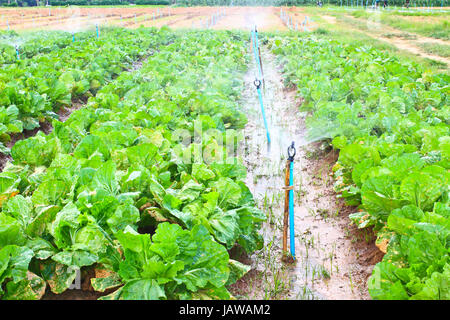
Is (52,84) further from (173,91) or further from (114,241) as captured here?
(114,241)

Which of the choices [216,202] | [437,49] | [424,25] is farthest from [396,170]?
[424,25]

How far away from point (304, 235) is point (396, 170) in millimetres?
1224

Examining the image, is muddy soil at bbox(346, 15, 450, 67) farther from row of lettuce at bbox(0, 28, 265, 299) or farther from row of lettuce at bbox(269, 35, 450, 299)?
row of lettuce at bbox(0, 28, 265, 299)

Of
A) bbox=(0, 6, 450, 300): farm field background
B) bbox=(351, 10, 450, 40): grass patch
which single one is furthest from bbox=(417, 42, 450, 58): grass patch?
bbox=(0, 6, 450, 300): farm field background

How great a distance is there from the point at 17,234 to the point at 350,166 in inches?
127

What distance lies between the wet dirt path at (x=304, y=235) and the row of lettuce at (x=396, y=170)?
31 cm

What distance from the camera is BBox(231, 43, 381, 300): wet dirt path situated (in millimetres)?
3424

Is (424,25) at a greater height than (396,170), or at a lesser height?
greater

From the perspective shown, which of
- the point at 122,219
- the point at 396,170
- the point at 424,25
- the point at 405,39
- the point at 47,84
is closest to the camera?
the point at 122,219

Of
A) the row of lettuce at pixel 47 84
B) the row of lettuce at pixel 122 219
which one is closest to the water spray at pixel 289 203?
the row of lettuce at pixel 122 219

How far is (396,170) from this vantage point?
351 centimetres

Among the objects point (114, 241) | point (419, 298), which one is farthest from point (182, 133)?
point (419, 298)

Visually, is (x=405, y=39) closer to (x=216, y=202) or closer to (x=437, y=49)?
(x=437, y=49)

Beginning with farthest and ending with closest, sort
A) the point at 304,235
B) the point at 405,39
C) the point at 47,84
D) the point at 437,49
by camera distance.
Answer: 1. the point at 405,39
2. the point at 437,49
3. the point at 47,84
4. the point at 304,235
